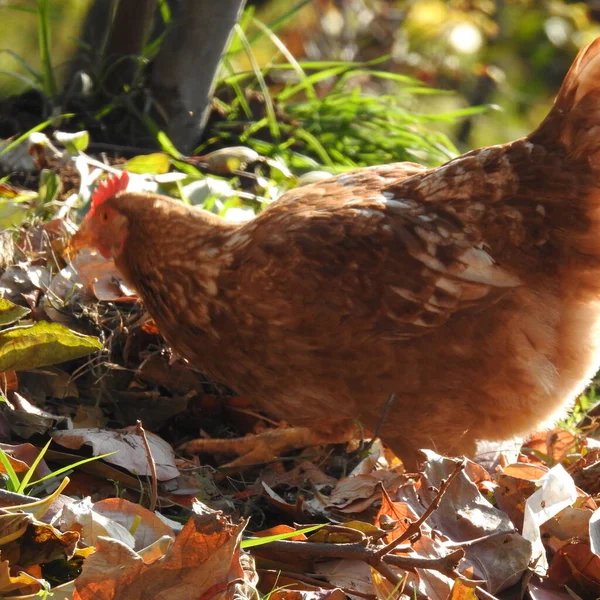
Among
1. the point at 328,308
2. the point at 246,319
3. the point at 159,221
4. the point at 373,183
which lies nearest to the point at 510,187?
the point at 373,183

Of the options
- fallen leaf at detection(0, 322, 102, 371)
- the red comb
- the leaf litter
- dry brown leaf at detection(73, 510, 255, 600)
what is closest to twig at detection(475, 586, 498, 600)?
the leaf litter

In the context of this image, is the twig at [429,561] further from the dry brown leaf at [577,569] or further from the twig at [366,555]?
the dry brown leaf at [577,569]

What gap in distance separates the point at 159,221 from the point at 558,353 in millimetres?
1319

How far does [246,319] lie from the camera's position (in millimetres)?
2682

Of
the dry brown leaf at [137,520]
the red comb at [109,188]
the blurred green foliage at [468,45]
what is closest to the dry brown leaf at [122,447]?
the dry brown leaf at [137,520]

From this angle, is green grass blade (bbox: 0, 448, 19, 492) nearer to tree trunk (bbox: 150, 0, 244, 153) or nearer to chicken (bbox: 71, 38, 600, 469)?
chicken (bbox: 71, 38, 600, 469)

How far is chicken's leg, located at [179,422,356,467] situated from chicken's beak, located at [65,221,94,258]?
75 cm

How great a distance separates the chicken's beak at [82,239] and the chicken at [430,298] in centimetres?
35

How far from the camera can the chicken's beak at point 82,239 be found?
2.90 metres

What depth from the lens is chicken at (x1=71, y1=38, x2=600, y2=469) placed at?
2639mm

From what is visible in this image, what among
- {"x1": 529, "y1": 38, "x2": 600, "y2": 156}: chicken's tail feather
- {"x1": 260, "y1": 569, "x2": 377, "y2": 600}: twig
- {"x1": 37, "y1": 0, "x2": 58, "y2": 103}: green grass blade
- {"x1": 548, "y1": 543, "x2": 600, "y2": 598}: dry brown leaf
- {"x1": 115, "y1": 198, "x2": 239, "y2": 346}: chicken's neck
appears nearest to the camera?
{"x1": 260, "y1": 569, "x2": 377, "y2": 600}: twig

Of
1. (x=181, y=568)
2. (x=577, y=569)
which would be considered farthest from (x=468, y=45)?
(x=181, y=568)

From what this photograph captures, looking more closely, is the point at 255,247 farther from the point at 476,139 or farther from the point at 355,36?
the point at 355,36

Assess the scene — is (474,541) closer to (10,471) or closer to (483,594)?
(483,594)
